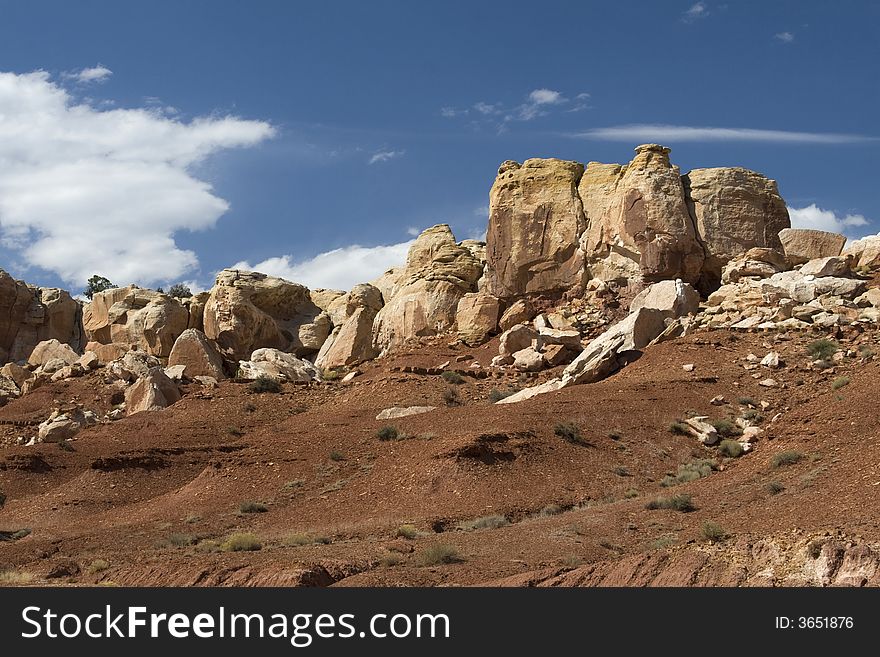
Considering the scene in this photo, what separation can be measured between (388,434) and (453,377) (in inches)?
337

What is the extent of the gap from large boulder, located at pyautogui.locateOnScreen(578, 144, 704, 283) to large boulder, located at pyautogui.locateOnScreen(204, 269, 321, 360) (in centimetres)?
1931

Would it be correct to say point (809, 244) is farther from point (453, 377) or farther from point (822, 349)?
point (453, 377)

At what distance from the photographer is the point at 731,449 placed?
28516mm

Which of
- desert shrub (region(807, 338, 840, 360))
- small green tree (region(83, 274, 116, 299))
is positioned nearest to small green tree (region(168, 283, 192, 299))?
small green tree (region(83, 274, 116, 299))

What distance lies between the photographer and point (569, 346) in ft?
A: 136

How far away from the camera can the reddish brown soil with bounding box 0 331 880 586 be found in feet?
60.0

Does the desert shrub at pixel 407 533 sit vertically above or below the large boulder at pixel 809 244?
below

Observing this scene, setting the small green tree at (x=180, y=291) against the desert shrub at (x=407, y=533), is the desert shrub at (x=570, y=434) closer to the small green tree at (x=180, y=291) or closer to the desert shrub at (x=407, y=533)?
the desert shrub at (x=407, y=533)

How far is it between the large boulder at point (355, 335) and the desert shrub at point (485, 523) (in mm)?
28996

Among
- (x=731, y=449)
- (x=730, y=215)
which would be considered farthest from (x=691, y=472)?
(x=730, y=215)

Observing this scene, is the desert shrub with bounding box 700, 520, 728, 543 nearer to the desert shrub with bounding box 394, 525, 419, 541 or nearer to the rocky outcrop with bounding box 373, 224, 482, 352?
the desert shrub with bounding box 394, 525, 419, 541

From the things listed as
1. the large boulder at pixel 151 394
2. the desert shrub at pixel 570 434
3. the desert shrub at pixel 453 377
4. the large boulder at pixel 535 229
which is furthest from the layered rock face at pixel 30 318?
the desert shrub at pixel 570 434

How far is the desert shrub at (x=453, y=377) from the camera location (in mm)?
39812
